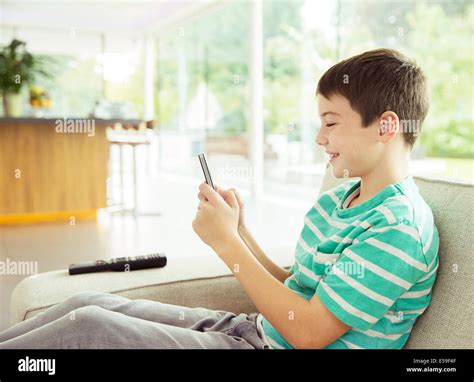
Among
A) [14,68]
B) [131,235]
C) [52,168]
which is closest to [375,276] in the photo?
[131,235]

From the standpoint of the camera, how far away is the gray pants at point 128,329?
943 millimetres

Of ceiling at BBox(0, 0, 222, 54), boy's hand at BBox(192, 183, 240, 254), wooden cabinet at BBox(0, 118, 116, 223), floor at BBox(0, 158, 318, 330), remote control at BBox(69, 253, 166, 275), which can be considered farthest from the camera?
ceiling at BBox(0, 0, 222, 54)

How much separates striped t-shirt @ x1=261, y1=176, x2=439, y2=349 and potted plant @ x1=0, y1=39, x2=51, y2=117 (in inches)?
186

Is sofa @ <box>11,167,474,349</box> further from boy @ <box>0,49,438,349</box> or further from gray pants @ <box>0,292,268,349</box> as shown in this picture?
gray pants @ <box>0,292,268,349</box>

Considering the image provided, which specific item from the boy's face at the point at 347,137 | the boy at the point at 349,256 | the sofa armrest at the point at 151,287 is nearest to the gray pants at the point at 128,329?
the boy at the point at 349,256

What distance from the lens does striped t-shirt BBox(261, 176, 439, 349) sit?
2.98ft

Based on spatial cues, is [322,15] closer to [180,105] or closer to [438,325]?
[180,105]

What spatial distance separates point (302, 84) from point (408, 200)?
5.25m

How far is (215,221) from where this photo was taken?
1032mm

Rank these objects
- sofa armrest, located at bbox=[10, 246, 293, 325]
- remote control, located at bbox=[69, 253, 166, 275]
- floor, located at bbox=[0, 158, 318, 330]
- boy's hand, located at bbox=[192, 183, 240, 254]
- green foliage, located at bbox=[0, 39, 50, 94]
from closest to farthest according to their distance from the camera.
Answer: boy's hand, located at bbox=[192, 183, 240, 254] < sofa armrest, located at bbox=[10, 246, 293, 325] < remote control, located at bbox=[69, 253, 166, 275] < floor, located at bbox=[0, 158, 318, 330] < green foliage, located at bbox=[0, 39, 50, 94]

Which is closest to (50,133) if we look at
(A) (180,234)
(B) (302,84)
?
(A) (180,234)

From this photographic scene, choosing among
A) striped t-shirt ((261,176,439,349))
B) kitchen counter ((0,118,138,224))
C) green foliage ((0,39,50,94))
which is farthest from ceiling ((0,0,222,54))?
striped t-shirt ((261,176,439,349))

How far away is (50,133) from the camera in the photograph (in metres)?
4.93

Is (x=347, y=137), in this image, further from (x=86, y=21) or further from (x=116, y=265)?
(x=86, y=21)
